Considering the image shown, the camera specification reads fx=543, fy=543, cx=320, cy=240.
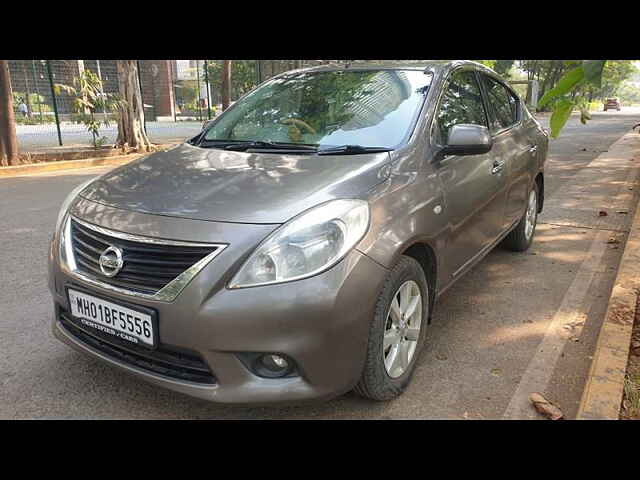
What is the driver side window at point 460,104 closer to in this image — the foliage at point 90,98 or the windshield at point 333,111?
the windshield at point 333,111

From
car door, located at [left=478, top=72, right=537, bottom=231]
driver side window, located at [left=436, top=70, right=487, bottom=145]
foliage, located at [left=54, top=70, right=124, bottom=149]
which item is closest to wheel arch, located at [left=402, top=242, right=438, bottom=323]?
driver side window, located at [left=436, top=70, right=487, bottom=145]

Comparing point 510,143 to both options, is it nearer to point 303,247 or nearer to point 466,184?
point 466,184

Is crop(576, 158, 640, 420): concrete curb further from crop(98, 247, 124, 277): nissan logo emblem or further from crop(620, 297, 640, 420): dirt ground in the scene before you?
crop(98, 247, 124, 277): nissan logo emblem

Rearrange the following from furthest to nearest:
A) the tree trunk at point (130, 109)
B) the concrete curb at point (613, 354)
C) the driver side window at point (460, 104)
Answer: the tree trunk at point (130, 109), the driver side window at point (460, 104), the concrete curb at point (613, 354)

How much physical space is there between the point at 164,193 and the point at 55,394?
1.15m

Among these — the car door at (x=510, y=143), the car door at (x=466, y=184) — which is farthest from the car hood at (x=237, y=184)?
the car door at (x=510, y=143)

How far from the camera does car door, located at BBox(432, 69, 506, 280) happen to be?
3.03 meters

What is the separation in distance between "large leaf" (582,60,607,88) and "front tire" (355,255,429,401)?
105 centimetres

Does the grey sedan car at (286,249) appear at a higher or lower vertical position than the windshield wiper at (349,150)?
lower

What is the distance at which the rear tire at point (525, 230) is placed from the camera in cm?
472

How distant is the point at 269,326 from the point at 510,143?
277 centimetres

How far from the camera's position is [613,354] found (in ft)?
9.43

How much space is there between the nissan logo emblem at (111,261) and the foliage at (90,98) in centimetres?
1093
